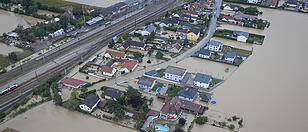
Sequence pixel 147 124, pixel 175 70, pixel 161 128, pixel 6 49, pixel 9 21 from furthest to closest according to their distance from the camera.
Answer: pixel 9 21
pixel 6 49
pixel 175 70
pixel 147 124
pixel 161 128

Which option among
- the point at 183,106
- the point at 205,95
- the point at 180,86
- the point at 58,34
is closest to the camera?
the point at 183,106

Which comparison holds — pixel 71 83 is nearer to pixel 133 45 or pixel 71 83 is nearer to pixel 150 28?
pixel 133 45

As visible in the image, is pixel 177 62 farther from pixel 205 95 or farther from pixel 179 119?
pixel 179 119

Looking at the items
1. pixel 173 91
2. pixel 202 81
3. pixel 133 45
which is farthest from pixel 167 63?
pixel 133 45

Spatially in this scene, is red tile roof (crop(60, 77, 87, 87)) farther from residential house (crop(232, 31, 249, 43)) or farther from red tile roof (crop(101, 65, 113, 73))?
residential house (crop(232, 31, 249, 43))

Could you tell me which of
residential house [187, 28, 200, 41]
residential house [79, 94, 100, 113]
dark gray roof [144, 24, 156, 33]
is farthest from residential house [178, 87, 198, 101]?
dark gray roof [144, 24, 156, 33]

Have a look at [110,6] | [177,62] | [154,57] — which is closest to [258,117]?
[177,62]
